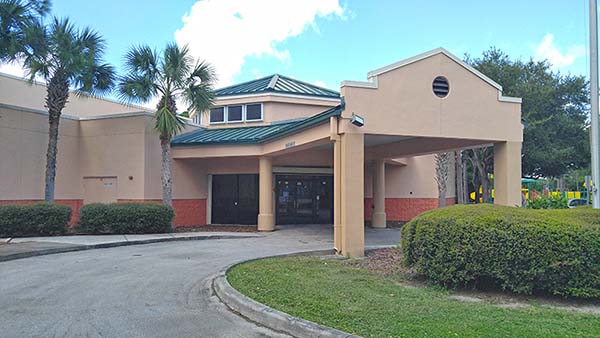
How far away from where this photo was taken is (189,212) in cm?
2109

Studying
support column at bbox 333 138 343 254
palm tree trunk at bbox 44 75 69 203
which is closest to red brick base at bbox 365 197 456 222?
support column at bbox 333 138 343 254

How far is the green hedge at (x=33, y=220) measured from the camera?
49.1 ft

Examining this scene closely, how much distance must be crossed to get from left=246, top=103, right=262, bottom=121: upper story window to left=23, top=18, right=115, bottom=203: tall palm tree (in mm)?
6991

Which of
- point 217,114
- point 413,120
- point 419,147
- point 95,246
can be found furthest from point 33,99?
point 413,120

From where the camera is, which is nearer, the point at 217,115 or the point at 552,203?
the point at 552,203

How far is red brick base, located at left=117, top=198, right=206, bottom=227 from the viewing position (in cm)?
2059

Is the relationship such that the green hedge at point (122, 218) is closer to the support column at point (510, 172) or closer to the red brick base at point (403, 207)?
the support column at point (510, 172)

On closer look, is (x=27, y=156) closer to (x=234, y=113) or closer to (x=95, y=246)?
(x=95, y=246)

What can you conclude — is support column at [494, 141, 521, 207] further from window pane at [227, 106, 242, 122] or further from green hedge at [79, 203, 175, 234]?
window pane at [227, 106, 242, 122]

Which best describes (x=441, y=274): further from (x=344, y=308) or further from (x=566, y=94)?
(x=566, y=94)

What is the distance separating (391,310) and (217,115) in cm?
1885

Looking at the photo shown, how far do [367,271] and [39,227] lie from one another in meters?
11.6

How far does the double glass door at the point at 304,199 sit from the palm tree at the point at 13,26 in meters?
11.5

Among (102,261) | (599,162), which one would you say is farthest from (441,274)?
(102,261)
